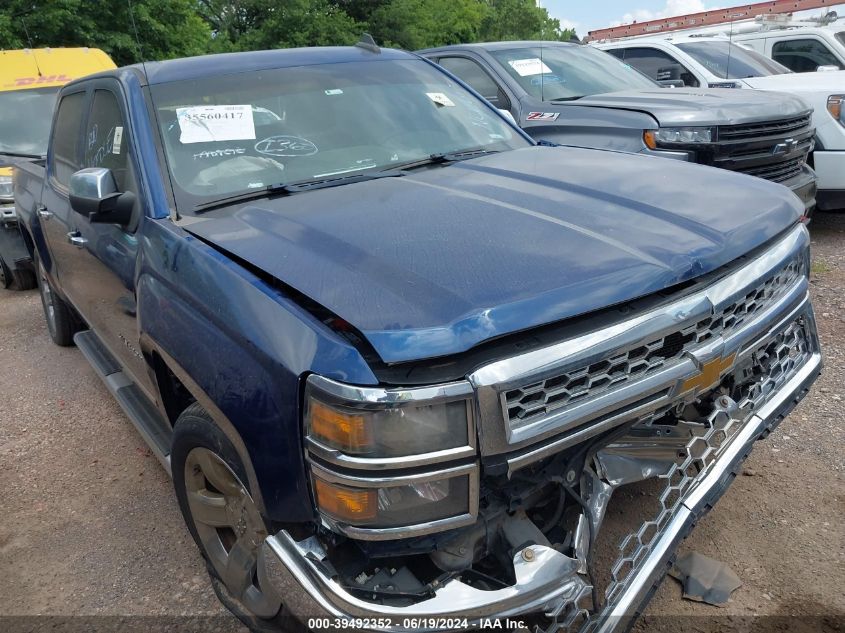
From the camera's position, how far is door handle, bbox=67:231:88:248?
11.3 feet

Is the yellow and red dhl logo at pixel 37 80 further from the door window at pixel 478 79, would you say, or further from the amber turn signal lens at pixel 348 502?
the amber turn signal lens at pixel 348 502

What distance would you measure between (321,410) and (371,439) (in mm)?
144

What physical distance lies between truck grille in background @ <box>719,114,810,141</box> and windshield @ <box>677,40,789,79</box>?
256 centimetres

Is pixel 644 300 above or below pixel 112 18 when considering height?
below

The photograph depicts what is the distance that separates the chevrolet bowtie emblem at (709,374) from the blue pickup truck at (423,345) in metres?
0.01

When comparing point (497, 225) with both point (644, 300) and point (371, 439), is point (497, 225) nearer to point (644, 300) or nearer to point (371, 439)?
point (644, 300)

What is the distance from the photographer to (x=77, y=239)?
3.50 meters

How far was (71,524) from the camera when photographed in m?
3.26

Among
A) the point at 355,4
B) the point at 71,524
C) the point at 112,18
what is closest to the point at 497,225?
the point at 71,524

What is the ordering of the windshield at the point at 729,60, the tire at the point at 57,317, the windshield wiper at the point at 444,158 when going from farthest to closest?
the windshield at the point at 729,60, the tire at the point at 57,317, the windshield wiper at the point at 444,158

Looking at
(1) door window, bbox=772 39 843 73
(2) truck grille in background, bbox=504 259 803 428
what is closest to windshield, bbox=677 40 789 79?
(1) door window, bbox=772 39 843 73

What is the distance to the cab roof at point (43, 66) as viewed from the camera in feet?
25.2

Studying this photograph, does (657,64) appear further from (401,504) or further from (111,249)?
(401,504)

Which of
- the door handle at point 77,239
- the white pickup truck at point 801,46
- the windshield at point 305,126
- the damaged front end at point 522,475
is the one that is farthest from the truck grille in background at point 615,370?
the white pickup truck at point 801,46
